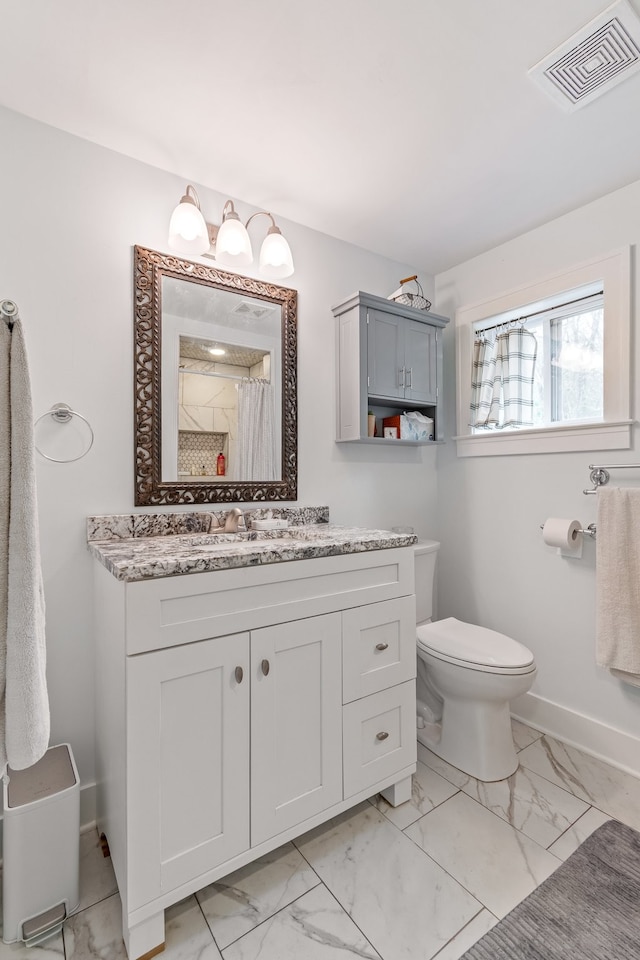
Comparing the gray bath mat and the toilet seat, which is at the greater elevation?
the toilet seat

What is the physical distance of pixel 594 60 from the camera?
1.27 m

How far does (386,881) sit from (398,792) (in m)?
0.31

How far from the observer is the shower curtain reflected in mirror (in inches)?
72.8

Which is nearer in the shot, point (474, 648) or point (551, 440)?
point (474, 648)

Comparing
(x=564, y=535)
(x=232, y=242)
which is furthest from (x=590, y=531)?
(x=232, y=242)

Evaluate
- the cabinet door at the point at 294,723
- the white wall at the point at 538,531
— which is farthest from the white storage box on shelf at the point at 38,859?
the white wall at the point at 538,531

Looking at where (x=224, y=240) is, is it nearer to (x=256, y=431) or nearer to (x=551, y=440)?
(x=256, y=431)

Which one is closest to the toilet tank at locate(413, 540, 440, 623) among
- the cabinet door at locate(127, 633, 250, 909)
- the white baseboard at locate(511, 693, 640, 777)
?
the white baseboard at locate(511, 693, 640, 777)

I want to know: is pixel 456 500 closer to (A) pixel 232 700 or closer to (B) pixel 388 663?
(B) pixel 388 663

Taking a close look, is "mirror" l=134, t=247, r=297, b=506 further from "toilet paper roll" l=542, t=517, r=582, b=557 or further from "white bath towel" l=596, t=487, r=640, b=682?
"white bath towel" l=596, t=487, r=640, b=682

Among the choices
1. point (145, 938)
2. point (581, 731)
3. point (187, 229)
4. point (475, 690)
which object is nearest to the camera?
point (145, 938)

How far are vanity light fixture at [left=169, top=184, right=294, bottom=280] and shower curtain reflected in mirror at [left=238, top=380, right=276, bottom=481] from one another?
46 cm

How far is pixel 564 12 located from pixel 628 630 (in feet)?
6.37

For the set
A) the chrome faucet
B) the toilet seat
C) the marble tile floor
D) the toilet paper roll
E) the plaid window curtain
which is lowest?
the marble tile floor
